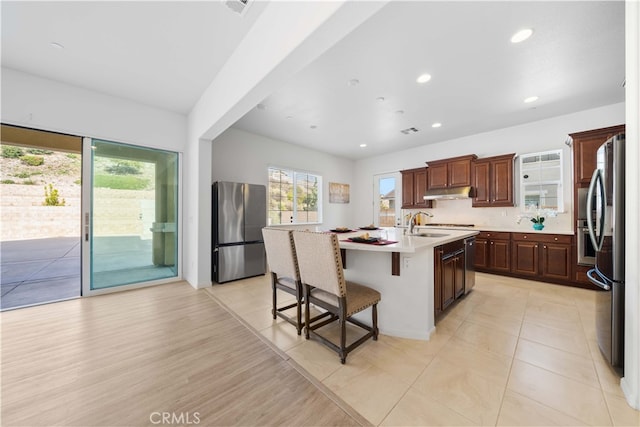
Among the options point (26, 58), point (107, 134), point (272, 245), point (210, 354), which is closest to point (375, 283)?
point (272, 245)

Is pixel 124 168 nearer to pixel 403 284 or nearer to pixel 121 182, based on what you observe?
pixel 121 182

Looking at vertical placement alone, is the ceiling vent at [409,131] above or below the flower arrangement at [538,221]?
above

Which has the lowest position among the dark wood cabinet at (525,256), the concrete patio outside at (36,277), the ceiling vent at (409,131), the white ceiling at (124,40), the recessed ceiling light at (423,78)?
the concrete patio outside at (36,277)

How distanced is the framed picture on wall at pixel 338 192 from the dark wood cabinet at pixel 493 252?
3531 mm

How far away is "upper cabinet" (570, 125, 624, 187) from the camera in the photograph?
3303 mm

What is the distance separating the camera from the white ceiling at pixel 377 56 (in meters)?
1.91

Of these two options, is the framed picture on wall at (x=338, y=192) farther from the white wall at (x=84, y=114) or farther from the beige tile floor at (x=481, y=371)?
the beige tile floor at (x=481, y=371)

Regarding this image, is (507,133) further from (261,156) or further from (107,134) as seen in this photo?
(107,134)

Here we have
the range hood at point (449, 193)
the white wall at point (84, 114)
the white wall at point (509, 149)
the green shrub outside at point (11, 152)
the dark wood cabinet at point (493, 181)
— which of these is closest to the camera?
the white wall at point (84, 114)

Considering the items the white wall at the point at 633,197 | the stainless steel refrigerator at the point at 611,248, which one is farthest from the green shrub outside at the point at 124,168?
the stainless steel refrigerator at the point at 611,248

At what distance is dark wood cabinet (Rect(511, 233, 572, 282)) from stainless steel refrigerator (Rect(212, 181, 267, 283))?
180 inches

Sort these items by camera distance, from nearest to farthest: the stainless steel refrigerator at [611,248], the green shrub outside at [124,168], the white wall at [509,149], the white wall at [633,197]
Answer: the white wall at [633,197], the stainless steel refrigerator at [611,248], the green shrub outside at [124,168], the white wall at [509,149]

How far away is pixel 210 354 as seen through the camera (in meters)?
1.93

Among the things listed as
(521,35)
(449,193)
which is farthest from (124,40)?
(449,193)
